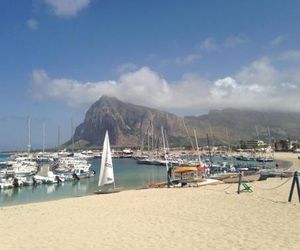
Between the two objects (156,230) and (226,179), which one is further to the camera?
(226,179)

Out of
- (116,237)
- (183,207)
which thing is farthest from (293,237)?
(183,207)

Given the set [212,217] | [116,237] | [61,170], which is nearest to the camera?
[116,237]

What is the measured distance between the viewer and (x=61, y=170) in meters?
71.9

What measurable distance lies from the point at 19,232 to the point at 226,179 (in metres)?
27.0

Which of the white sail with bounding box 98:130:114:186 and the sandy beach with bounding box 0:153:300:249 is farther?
the white sail with bounding box 98:130:114:186

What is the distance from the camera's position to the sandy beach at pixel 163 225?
1271cm

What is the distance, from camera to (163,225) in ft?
51.9

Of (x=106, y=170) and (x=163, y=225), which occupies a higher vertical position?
(x=106, y=170)

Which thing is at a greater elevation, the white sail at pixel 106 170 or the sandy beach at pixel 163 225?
the white sail at pixel 106 170

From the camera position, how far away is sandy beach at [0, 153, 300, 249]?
41.7ft

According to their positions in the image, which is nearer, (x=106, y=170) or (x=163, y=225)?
(x=163, y=225)

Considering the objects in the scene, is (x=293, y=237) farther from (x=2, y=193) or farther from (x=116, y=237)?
(x=2, y=193)

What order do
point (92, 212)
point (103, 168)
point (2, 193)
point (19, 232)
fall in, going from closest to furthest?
point (19, 232), point (92, 212), point (103, 168), point (2, 193)

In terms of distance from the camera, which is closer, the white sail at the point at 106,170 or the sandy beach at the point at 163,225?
the sandy beach at the point at 163,225
